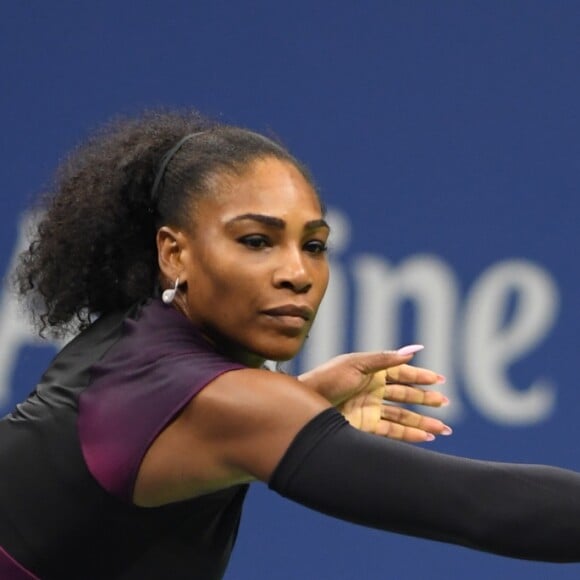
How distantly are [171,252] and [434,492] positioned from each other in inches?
13.9

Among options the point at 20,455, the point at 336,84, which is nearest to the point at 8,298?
the point at 336,84

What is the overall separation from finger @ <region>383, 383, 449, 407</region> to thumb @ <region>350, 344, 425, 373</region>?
3 centimetres

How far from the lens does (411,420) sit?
1.64 metres

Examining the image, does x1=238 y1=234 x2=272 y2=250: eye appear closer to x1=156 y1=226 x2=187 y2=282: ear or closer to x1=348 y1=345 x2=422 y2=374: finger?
x1=156 y1=226 x2=187 y2=282: ear

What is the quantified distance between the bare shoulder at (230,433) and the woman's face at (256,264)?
0.09 meters

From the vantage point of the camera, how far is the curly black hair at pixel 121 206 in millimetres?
1468

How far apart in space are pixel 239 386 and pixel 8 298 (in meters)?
1.40

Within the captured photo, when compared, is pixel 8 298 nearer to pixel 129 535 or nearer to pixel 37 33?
pixel 37 33

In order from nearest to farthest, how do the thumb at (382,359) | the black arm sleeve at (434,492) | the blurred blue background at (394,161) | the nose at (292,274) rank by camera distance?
the black arm sleeve at (434,492)
the nose at (292,274)
the thumb at (382,359)
the blurred blue background at (394,161)

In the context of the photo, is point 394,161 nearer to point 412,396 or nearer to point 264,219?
point 412,396

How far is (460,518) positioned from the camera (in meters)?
1.24

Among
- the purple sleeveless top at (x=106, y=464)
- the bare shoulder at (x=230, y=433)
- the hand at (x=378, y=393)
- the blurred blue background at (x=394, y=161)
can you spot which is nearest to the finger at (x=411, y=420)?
the hand at (x=378, y=393)

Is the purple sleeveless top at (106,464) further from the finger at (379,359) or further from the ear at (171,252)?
the finger at (379,359)

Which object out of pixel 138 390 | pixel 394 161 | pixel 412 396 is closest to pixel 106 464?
pixel 138 390
